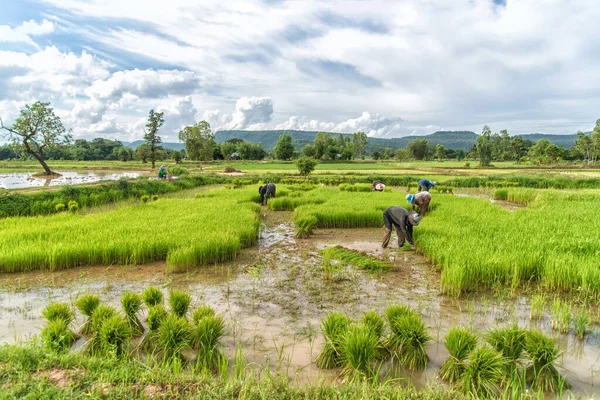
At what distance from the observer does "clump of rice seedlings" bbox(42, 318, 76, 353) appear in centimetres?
311

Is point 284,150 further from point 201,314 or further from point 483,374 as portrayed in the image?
point 483,374

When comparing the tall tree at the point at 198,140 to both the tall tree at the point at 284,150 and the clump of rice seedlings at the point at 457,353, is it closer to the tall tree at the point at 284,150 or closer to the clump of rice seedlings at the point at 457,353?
the tall tree at the point at 284,150

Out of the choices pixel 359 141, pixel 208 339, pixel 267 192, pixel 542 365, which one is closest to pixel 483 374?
pixel 542 365

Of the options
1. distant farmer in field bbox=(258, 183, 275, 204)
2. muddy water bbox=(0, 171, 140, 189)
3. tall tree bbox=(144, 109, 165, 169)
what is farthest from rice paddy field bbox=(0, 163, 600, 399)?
tall tree bbox=(144, 109, 165, 169)

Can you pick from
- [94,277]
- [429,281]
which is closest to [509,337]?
[429,281]

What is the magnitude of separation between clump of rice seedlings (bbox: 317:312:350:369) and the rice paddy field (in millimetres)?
17

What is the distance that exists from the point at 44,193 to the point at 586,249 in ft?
53.5

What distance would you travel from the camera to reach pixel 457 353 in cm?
296

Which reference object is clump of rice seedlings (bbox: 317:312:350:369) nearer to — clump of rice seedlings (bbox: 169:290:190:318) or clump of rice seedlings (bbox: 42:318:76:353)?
clump of rice seedlings (bbox: 169:290:190:318)

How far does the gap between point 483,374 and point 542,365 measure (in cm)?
60

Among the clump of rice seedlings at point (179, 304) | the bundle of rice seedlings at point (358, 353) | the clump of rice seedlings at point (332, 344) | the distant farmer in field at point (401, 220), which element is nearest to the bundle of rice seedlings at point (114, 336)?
the clump of rice seedlings at point (179, 304)

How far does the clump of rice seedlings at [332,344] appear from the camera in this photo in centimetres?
311

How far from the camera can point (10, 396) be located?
7.64 ft

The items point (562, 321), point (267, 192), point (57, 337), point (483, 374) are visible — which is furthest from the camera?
point (267, 192)
